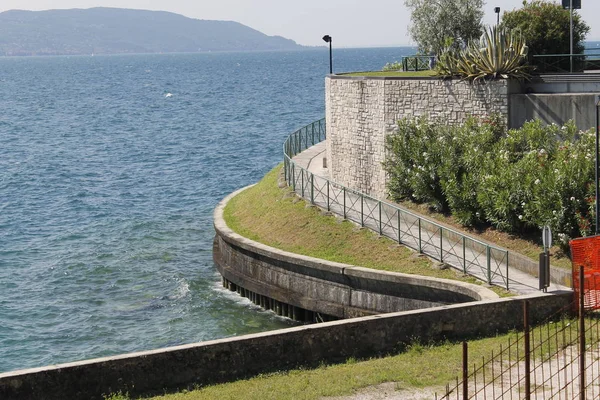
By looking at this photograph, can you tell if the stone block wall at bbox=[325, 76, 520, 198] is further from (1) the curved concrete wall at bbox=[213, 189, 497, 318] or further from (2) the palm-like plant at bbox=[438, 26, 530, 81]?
(1) the curved concrete wall at bbox=[213, 189, 497, 318]

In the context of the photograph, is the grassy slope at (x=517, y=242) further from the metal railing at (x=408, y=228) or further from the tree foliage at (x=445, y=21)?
the tree foliage at (x=445, y=21)

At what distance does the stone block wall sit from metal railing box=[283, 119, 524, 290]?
1069 millimetres

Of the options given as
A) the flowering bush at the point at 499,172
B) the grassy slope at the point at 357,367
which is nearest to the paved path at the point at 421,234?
the grassy slope at the point at 357,367

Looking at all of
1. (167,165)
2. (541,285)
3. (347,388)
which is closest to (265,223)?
(541,285)

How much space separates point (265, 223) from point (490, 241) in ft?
23.8

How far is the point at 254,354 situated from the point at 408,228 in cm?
1072

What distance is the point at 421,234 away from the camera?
1050 inches

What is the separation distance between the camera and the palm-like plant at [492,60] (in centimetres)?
2873

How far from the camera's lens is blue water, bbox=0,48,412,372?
1059 inches

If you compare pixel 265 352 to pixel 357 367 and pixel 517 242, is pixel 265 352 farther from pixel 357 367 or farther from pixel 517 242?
pixel 517 242

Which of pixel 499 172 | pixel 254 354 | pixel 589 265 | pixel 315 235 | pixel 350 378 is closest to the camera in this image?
pixel 350 378

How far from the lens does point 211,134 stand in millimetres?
75062

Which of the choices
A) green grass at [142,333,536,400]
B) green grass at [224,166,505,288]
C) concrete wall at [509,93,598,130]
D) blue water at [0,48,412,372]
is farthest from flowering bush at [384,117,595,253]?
green grass at [142,333,536,400]

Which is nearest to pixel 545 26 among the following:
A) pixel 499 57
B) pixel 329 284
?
pixel 499 57
